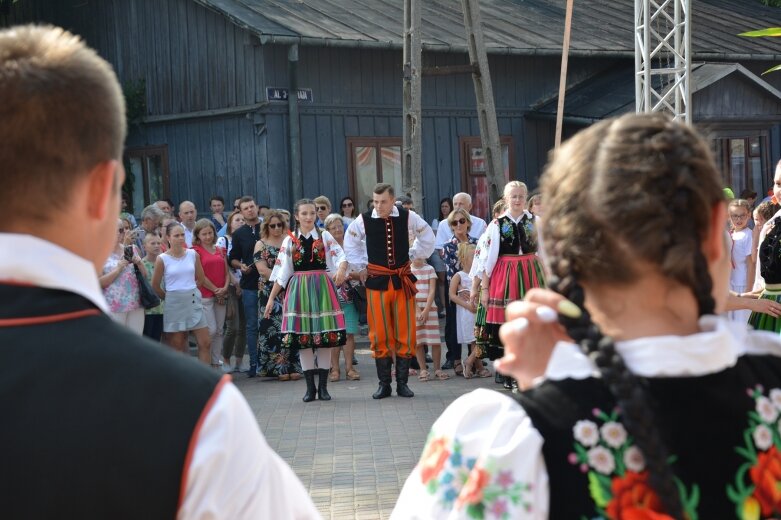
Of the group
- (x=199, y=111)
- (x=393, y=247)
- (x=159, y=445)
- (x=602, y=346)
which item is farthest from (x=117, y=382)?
(x=199, y=111)

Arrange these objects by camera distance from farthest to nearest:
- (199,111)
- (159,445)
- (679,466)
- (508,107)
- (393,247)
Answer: (508,107)
(199,111)
(393,247)
(679,466)
(159,445)

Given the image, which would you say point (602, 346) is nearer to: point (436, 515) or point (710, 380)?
point (710, 380)

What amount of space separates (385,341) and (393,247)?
Result: 0.83 m

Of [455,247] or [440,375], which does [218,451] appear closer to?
[440,375]

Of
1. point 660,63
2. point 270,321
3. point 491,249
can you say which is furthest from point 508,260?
point 660,63

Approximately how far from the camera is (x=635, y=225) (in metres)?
1.71

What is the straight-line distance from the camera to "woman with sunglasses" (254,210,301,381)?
1190 cm

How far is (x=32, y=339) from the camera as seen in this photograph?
1675 millimetres

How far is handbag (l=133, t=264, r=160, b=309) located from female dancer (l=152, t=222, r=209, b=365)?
0.65 m

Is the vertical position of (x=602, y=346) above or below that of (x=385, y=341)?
above

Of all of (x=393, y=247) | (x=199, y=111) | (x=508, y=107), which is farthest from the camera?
(x=508, y=107)

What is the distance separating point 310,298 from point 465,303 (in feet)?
5.52

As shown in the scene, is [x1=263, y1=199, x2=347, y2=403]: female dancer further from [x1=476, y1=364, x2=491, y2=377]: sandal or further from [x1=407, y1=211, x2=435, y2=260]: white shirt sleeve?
[x1=476, y1=364, x2=491, y2=377]: sandal

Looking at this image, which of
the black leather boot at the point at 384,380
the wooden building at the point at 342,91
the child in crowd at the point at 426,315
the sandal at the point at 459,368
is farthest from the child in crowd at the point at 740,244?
the wooden building at the point at 342,91
